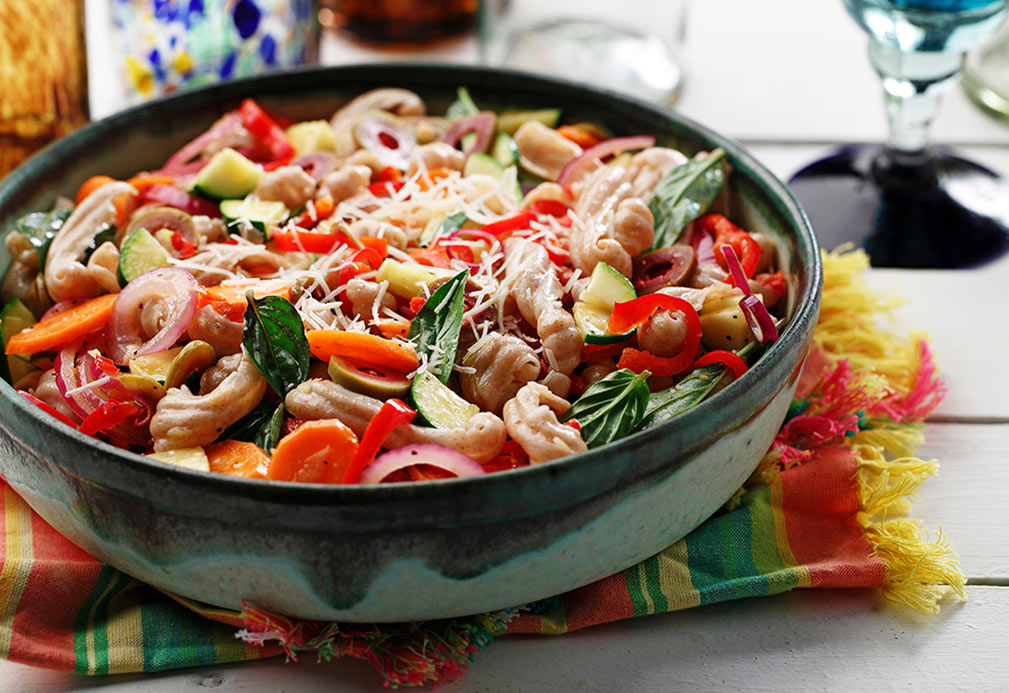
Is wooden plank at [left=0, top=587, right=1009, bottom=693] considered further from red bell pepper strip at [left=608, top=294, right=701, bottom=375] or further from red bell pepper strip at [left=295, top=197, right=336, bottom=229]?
red bell pepper strip at [left=295, top=197, right=336, bottom=229]

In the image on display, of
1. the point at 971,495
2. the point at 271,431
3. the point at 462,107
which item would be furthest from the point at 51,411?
the point at 971,495

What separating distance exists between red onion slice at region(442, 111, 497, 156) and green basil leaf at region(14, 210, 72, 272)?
1.00 m

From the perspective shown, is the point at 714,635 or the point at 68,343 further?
the point at 68,343

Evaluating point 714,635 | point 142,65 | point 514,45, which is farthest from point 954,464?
point 142,65

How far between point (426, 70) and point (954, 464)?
178cm

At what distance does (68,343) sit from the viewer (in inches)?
94.7

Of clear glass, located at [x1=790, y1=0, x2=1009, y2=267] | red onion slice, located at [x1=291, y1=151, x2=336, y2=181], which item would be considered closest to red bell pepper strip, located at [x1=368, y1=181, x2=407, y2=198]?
red onion slice, located at [x1=291, y1=151, x2=336, y2=181]

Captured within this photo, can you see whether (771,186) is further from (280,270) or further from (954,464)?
(280,270)

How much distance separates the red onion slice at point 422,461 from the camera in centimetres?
199

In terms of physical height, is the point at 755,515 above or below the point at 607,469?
below

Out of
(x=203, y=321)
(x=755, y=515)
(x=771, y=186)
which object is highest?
(x=771, y=186)

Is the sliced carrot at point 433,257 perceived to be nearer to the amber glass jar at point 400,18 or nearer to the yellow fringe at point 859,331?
the yellow fringe at point 859,331

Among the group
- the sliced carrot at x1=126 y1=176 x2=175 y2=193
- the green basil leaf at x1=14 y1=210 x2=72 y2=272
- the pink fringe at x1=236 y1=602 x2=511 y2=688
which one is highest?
the sliced carrot at x1=126 y1=176 x2=175 y2=193

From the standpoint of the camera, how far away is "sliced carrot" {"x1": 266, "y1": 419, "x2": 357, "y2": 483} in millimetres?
1999
